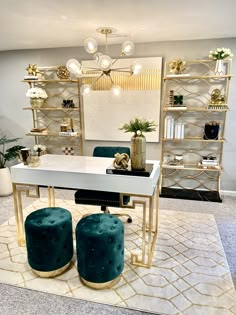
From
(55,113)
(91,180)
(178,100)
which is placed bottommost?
(91,180)

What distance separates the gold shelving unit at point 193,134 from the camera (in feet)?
12.1

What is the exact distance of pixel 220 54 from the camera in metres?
3.38

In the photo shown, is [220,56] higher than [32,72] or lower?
higher

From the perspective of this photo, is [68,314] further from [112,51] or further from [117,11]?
[112,51]

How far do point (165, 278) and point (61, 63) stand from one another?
3.69m

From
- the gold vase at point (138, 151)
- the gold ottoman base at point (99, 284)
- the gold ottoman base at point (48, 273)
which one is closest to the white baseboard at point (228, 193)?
the gold vase at point (138, 151)

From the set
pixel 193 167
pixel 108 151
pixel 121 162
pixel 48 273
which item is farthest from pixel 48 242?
pixel 193 167

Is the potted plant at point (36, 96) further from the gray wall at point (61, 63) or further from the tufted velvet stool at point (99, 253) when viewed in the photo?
the tufted velvet stool at point (99, 253)

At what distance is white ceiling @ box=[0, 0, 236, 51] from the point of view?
7.20 feet

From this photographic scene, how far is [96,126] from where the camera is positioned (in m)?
4.21

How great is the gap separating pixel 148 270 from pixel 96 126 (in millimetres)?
2648

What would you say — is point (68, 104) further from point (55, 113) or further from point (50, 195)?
point (50, 195)

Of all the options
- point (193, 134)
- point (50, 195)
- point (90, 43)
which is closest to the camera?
point (90, 43)

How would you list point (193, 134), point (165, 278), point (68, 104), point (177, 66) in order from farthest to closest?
point (68, 104) < point (193, 134) < point (177, 66) < point (165, 278)
